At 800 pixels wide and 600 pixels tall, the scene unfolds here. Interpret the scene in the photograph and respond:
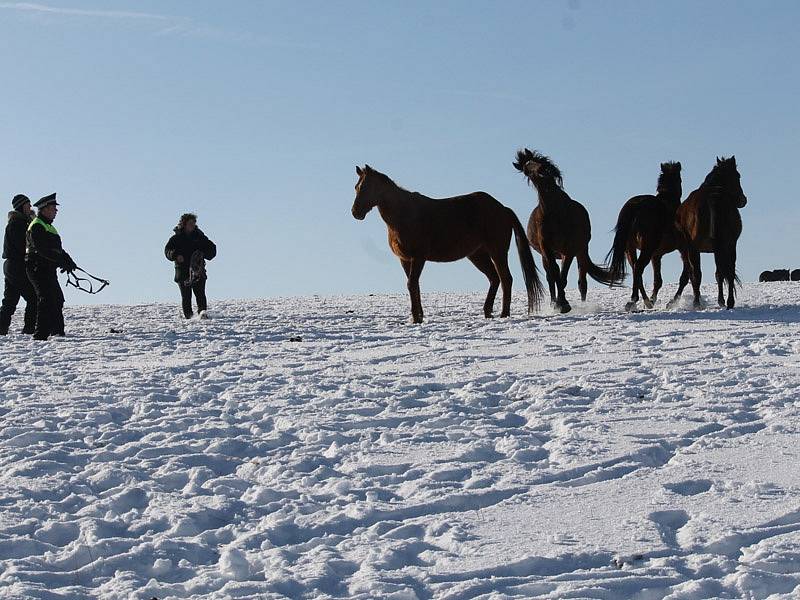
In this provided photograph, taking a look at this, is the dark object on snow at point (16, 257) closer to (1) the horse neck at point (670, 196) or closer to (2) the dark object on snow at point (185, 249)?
(2) the dark object on snow at point (185, 249)

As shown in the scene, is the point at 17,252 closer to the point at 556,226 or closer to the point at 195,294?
the point at 195,294

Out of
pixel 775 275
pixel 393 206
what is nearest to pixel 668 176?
pixel 393 206

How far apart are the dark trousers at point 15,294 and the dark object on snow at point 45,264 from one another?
1.56 ft

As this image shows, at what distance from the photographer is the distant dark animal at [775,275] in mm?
26109

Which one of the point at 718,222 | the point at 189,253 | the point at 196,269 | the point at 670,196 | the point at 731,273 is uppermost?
the point at 670,196

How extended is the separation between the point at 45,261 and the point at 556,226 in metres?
7.25

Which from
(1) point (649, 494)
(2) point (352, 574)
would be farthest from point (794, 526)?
(2) point (352, 574)

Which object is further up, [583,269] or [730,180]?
[730,180]

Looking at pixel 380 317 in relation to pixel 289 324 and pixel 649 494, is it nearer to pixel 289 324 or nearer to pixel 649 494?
pixel 289 324

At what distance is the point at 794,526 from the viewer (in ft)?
16.0

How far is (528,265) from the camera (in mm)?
14727

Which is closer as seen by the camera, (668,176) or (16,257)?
(16,257)

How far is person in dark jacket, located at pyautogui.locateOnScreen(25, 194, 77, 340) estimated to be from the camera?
1348cm

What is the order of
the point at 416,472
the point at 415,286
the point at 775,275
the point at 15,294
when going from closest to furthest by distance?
1. the point at 416,472
2. the point at 415,286
3. the point at 15,294
4. the point at 775,275
